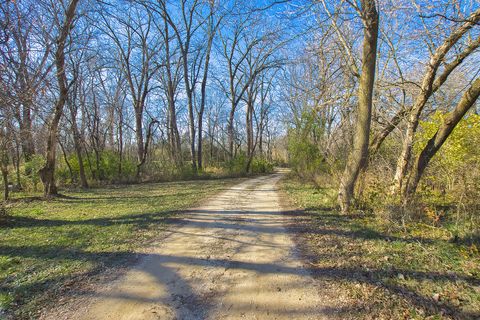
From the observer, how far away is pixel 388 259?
378 centimetres

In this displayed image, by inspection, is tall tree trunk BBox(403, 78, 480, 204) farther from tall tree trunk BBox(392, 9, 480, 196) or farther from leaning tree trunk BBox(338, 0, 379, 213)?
leaning tree trunk BBox(338, 0, 379, 213)

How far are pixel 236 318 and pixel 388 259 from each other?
271 cm

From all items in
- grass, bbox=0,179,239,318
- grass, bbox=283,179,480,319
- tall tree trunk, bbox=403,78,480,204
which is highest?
tall tree trunk, bbox=403,78,480,204

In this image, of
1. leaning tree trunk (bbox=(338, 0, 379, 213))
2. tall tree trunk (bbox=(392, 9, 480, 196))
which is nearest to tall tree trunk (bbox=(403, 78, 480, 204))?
tall tree trunk (bbox=(392, 9, 480, 196))

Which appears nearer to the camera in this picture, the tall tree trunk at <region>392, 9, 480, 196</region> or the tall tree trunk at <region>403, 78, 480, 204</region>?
the tall tree trunk at <region>403, 78, 480, 204</region>

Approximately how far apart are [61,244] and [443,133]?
892cm

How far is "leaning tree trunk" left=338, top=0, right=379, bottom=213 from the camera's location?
563 centimetres

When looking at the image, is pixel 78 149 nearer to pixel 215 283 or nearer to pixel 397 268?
pixel 215 283

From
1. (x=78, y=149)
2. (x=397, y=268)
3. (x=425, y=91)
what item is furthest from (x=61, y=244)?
(x=78, y=149)

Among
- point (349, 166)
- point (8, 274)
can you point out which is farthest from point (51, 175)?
point (349, 166)

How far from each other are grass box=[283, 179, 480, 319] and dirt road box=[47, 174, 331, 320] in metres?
0.49

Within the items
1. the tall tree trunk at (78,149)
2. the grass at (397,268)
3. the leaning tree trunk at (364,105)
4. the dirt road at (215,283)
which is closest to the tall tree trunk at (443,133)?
the grass at (397,268)

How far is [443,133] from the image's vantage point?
5840 millimetres

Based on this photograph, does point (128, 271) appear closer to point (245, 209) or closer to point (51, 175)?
point (245, 209)
